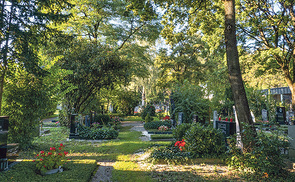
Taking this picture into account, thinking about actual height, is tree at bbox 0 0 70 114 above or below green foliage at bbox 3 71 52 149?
above

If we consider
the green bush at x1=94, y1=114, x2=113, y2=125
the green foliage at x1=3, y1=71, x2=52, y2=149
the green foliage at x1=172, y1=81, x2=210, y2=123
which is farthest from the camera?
the green bush at x1=94, y1=114, x2=113, y2=125

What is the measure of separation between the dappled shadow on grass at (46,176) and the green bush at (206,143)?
331 cm

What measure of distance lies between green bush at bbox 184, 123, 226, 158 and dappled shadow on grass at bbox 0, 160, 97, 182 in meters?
Answer: 3.31

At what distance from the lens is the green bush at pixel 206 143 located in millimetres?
6590

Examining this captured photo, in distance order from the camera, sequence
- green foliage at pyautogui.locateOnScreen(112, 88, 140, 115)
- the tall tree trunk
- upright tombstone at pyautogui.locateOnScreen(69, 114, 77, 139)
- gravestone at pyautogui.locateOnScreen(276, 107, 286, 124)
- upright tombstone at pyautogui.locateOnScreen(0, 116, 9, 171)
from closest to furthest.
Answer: upright tombstone at pyautogui.locateOnScreen(0, 116, 9, 171)
the tall tree trunk
upright tombstone at pyautogui.locateOnScreen(69, 114, 77, 139)
gravestone at pyautogui.locateOnScreen(276, 107, 286, 124)
green foliage at pyautogui.locateOnScreen(112, 88, 140, 115)

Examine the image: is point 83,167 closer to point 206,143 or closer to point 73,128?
point 206,143

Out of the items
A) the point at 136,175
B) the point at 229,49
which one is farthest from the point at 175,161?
the point at 229,49

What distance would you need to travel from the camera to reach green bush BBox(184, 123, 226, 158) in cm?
659

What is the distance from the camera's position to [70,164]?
5754 millimetres

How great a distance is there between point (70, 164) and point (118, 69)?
863 cm

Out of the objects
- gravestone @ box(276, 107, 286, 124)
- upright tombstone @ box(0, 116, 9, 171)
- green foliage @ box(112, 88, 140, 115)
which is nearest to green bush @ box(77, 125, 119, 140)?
upright tombstone @ box(0, 116, 9, 171)

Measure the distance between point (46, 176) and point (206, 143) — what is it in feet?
15.6

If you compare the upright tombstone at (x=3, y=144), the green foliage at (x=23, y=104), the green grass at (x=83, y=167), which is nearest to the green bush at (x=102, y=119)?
the green grass at (x=83, y=167)

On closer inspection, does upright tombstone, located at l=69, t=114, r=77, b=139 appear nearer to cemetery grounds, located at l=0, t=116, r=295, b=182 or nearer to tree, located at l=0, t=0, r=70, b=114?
cemetery grounds, located at l=0, t=116, r=295, b=182
